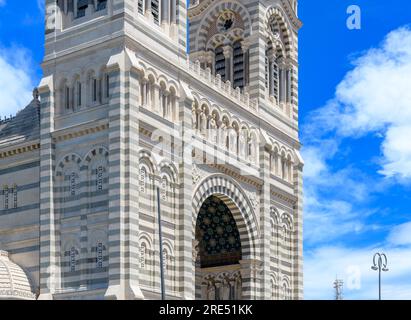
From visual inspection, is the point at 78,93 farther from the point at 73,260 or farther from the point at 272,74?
the point at 272,74

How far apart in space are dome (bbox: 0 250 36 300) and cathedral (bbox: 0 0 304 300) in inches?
2.9

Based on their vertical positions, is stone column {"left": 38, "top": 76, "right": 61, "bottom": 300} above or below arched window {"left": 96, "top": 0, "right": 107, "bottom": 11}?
below

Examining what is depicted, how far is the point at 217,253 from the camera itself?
2175 inches

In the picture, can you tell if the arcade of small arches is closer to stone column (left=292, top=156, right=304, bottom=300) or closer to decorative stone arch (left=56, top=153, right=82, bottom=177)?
stone column (left=292, top=156, right=304, bottom=300)

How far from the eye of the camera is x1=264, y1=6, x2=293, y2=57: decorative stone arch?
194ft

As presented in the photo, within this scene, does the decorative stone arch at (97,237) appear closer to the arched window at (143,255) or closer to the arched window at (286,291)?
the arched window at (143,255)

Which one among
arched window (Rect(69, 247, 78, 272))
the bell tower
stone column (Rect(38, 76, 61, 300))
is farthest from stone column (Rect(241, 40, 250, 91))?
arched window (Rect(69, 247, 78, 272))

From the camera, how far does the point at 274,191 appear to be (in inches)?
2250

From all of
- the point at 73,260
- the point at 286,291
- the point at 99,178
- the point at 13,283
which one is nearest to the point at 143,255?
the point at 73,260

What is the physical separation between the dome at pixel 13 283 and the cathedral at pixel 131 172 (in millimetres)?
74

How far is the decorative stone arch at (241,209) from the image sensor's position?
51.4 metres
